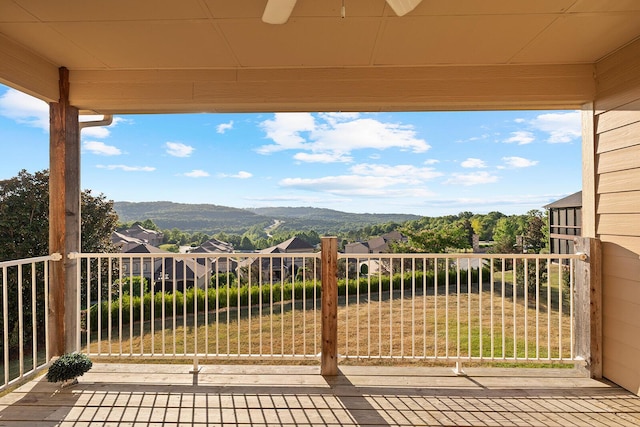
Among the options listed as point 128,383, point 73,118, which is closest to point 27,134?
point 73,118

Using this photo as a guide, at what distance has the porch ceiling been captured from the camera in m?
2.03

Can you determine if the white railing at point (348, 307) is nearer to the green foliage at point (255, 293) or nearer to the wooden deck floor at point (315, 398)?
the green foliage at point (255, 293)

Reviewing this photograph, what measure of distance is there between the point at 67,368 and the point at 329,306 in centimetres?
193

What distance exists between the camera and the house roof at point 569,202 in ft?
9.98

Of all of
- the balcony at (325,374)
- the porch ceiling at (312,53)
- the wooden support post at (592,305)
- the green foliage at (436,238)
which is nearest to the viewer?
the porch ceiling at (312,53)

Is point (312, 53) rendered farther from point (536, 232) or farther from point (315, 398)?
point (536, 232)

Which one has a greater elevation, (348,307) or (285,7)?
(285,7)

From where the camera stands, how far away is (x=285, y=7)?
5.30 ft

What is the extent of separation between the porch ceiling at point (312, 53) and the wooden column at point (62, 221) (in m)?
0.15

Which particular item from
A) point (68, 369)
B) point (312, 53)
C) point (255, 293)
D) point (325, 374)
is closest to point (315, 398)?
point (325, 374)

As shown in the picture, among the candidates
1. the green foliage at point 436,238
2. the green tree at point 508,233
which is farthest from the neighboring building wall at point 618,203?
the green foliage at point 436,238

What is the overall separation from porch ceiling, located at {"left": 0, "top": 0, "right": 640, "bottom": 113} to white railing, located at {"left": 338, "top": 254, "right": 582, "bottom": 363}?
4.45 ft

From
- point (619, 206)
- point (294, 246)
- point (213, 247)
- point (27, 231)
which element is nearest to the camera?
point (619, 206)

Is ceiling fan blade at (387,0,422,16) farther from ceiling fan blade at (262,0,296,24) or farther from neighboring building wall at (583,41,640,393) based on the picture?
neighboring building wall at (583,41,640,393)
